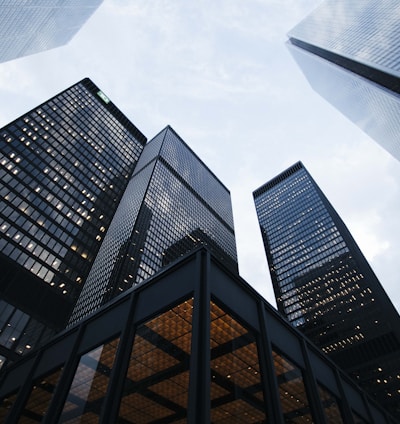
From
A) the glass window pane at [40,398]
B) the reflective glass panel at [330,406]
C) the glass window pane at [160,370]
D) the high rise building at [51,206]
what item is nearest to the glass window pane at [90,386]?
the glass window pane at [160,370]

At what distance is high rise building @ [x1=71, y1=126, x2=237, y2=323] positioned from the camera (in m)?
102

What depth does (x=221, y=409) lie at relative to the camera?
11.5 meters

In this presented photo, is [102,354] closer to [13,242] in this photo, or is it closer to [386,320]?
[13,242]

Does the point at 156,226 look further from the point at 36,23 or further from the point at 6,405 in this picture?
the point at 6,405

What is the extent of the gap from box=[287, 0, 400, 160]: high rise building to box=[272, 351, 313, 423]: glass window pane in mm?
98966

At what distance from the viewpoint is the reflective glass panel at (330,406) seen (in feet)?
54.3

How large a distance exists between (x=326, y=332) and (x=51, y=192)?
10985 centimetres

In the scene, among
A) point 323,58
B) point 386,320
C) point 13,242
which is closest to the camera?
point 13,242

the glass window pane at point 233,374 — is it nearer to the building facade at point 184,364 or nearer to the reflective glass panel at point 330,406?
the building facade at point 184,364

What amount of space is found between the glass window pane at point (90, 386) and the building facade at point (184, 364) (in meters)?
0.05

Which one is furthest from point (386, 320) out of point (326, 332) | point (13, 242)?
point (13, 242)

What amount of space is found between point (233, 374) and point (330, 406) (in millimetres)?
8329

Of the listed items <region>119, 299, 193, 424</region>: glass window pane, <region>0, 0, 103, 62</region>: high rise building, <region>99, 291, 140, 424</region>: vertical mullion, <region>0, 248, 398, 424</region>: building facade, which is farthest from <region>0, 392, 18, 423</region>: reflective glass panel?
<region>0, 0, 103, 62</region>: high rise building

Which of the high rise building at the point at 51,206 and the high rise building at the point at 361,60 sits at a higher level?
the high rise building at the point at 361,60
